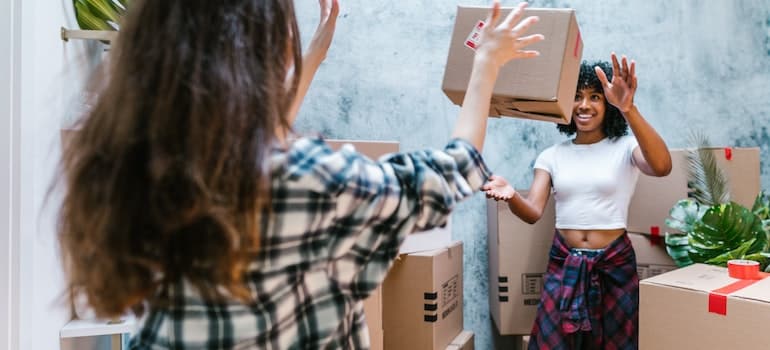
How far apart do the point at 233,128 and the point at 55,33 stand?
1209mm

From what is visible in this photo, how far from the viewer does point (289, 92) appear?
75 cm

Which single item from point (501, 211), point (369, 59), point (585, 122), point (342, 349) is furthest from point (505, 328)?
point (342, 349)

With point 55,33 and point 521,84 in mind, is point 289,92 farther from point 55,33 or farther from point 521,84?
point 55,33

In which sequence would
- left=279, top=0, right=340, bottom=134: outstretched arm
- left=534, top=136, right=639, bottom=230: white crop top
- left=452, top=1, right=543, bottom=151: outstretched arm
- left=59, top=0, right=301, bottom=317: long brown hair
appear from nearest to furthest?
left=59, top=0, right=301, bottom=317: long brown hair, left=452, top=1, right=543, bottom=151: outstretched arm, left=279, top=0, right=340, bottom=134: outstretched arm, left=534, top=136, right=639, bottom=230: white crop top

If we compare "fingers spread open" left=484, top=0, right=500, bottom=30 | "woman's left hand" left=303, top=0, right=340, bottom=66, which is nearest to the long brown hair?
"fingers spread open" left=484, top=0, right=500, bottom=30

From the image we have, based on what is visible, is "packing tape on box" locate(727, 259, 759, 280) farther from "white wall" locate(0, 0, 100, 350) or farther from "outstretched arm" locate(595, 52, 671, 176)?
"white wall" locate(0, 0, 100, 350)

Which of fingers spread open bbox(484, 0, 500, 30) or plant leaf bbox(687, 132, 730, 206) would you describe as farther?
plant leaf bbox(687, 132, 730, 206)

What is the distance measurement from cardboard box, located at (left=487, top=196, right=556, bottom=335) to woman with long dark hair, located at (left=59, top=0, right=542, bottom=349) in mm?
1650

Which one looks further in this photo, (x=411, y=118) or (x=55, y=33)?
(x=411, y=118)

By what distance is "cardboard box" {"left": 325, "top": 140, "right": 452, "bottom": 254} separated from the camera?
1988mm

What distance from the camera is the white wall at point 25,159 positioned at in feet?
4.38

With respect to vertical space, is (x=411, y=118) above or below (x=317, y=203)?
above

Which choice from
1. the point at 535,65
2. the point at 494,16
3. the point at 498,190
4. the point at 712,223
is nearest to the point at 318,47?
the point at 494,16

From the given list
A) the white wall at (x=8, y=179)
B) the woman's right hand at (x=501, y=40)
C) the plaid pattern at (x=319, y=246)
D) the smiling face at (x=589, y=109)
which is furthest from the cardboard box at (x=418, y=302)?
the plaid pattern at (x=319, y=246)
